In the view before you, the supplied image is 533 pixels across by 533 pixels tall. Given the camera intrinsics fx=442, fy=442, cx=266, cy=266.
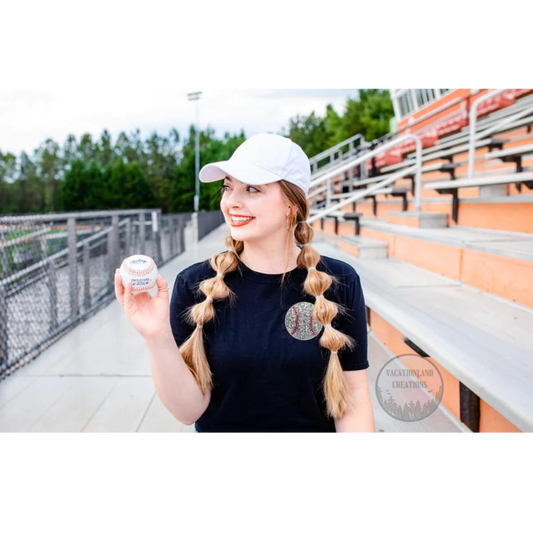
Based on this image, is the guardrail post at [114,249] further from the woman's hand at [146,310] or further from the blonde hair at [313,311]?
the woman's hand at [146,310]

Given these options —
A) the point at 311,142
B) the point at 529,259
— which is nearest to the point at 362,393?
the point at 529,259

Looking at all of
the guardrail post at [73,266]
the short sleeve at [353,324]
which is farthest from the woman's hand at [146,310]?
the guardrail post at [73,266]

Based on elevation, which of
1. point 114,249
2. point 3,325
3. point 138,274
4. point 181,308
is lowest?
point 3,325

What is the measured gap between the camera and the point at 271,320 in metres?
1.25

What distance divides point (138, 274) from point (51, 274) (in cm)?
402

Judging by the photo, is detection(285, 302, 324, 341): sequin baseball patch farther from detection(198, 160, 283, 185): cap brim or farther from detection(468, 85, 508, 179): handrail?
detection(468, 85, 508, 179): handrail

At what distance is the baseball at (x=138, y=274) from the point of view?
107 cm

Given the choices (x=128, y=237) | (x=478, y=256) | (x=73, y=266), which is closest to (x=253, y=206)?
(x=478, y=256)

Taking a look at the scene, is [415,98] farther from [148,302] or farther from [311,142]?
[148,302]

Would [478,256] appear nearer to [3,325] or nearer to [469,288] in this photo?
[469,288]

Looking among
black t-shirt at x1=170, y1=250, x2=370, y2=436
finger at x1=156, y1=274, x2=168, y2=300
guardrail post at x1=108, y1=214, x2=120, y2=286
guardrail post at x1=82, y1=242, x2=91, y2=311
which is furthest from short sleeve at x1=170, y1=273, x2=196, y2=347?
guardrail post at x1=108, y1=214, x2=120, y2=286

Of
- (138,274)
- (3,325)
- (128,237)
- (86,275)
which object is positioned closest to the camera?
(138,274)

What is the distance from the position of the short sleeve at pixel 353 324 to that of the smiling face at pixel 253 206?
0.98 ft

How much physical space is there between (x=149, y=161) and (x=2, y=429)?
60.5m
